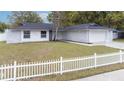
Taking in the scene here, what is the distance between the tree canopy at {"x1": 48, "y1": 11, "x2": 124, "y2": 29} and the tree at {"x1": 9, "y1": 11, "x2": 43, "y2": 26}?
0.35 m

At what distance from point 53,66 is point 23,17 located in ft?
4.29

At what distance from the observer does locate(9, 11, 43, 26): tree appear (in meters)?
5.34

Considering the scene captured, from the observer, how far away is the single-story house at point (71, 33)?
18.0ft

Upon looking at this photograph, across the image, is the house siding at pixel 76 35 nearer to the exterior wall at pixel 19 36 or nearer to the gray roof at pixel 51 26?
the gray roof at pixel 51 26

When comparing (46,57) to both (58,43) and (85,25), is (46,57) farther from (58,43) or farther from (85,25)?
(85,25)

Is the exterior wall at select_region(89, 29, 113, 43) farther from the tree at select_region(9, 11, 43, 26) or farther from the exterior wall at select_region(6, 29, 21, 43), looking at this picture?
the exterior wall at select_region(6, 29, 21, 43)

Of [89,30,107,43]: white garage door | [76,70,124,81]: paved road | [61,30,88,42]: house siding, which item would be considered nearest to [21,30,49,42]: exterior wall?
[61,30,88,42]: house siding

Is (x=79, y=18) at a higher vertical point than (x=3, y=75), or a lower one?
higher
